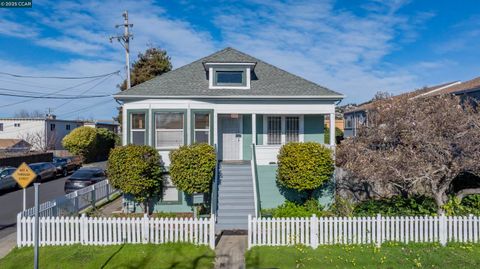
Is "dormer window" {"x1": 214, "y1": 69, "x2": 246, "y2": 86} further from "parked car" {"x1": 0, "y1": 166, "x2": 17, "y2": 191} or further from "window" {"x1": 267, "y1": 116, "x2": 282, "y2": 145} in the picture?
"parked car" {"x1": 0, "y1": 166, "x2": 17, "y2": 191}

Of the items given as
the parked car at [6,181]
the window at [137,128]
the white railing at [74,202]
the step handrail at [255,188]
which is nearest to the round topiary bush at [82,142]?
the parked car at [6,181]

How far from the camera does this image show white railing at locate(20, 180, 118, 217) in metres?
11.2

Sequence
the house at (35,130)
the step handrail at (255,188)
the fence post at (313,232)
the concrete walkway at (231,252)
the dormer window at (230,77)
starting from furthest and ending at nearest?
the house at (35,130)
the dormer window at (230,77)
the step handrail at (255,188)
the fence post at (313,232)
the concrete walkway at (231,252)

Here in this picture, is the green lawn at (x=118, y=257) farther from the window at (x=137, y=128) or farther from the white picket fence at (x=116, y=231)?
the window at (x=137, y=128)

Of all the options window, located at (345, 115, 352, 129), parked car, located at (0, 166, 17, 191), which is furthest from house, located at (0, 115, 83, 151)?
window, located at (345, 115, 352, 129)

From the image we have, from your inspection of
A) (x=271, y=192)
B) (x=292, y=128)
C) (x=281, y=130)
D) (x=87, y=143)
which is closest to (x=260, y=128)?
(x=281, y=130)

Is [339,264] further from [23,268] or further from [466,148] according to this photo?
[23,268]

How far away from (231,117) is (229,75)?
194cm

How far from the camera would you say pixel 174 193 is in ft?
49.5

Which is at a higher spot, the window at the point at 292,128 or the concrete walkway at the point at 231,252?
the window at the point at 292,128

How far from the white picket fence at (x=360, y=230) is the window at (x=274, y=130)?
265 inches

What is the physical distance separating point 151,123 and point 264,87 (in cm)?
528

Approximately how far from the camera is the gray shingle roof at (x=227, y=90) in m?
15.4

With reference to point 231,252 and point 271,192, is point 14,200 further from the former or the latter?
point 231,252
